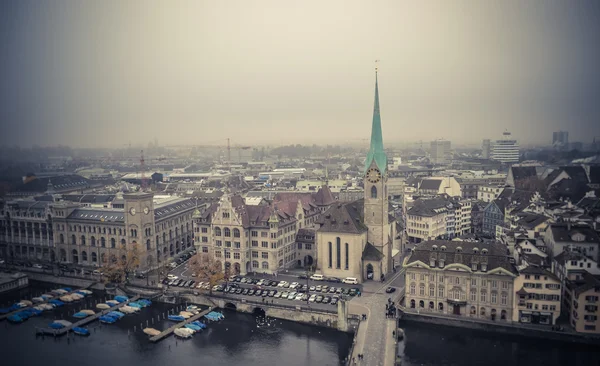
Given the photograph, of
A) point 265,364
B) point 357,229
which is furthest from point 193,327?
point 357,229

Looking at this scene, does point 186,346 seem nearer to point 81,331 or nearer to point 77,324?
point 81,331

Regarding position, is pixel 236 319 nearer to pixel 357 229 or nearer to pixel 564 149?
pixel 357 229

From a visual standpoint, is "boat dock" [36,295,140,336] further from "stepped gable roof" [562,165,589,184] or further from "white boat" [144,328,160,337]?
"stepped gable roof" [562,165,589,184]

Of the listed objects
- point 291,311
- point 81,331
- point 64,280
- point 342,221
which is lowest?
point 81,331

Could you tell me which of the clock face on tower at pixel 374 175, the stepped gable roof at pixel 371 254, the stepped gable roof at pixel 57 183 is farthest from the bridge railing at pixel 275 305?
the stepped gable roof at pixel 57 183

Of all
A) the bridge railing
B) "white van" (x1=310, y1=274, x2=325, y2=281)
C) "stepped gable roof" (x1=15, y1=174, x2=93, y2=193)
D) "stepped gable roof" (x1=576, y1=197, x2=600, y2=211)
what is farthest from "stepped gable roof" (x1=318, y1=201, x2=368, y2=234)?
"stepped gable roof" (x1=15, y1=174, x2=93, y2=193)

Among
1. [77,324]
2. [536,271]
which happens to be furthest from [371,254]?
[77,324]
